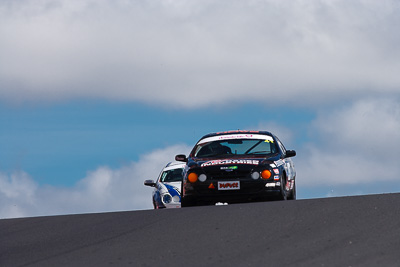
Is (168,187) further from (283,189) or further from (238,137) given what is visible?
(283,189)

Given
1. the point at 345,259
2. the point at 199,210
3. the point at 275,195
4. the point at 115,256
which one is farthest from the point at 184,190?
the point at 345,259

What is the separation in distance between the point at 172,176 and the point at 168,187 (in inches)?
30.6

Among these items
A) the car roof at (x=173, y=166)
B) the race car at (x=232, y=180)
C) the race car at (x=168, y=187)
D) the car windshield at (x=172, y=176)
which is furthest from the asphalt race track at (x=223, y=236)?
the car roof at (x=173, y=166)

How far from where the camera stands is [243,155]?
15.7 m

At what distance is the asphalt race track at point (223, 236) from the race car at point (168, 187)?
7.93 meters

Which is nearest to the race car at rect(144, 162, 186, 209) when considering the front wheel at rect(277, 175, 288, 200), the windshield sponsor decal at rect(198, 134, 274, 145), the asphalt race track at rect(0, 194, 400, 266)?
the windshield sponsor decal at rect(198, 134, 274, 145)

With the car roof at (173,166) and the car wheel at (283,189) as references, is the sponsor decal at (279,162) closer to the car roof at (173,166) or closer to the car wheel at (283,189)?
the car wheel at (283,189)

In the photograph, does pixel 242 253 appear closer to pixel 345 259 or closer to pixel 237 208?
pixel 345 259

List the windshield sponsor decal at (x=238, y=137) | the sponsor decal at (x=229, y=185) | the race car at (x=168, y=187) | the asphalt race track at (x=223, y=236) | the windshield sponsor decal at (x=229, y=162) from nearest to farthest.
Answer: the asphalt race track at (x=223, y=236) < the sponsor decal at (x=229, y=185) < the windshield sponsor decal at (x=229, y=162) < the windshield sponsor decal at (x=238, y=137) < the race car at (x=168, y=187)

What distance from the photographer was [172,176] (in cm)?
2170

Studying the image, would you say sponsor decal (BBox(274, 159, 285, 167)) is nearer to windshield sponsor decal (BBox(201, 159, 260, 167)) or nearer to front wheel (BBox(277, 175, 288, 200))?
front wheel (BBox(277, 175, 288, 200))

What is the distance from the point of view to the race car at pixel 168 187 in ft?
67.5

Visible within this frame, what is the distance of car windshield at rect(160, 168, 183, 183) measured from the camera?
2152 cm

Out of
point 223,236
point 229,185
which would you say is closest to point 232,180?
point 229,185
